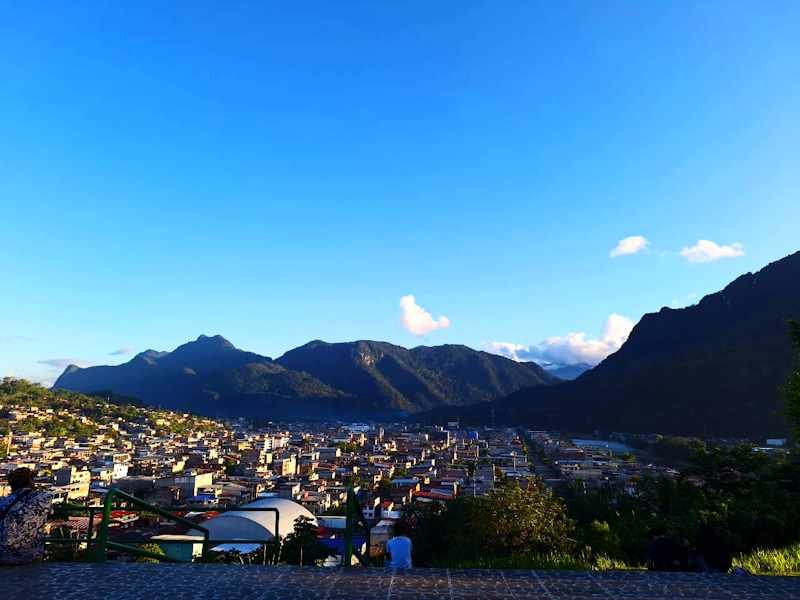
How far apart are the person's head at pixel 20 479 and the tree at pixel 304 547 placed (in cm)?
727

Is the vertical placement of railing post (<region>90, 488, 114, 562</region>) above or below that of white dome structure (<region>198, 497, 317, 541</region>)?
above

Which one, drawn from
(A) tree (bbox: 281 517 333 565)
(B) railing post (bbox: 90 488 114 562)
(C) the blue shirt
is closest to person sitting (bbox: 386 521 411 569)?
(C) the blue shirt

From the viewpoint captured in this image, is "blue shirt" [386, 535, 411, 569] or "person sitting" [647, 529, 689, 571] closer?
"person sitting" [647, 529, 689, 571]

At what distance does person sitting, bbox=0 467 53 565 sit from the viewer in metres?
4.84

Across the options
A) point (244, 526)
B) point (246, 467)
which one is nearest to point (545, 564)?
point (244, 526)

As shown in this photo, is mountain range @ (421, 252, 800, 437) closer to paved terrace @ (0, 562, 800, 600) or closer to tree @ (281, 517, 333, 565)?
tree @ (281, 517, 333, 565)

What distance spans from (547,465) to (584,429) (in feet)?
152

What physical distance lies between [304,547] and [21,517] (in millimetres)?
8812

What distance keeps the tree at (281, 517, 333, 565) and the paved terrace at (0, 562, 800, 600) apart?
22.1 ft

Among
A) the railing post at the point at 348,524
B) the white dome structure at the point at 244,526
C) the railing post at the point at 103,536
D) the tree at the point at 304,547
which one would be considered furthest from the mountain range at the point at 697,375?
the railing post at the point at 103,536

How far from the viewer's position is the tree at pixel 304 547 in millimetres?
11812

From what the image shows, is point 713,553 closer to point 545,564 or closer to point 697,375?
point 545,564

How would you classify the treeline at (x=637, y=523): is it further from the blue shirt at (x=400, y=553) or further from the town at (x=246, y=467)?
the town at (x=246, y=467)

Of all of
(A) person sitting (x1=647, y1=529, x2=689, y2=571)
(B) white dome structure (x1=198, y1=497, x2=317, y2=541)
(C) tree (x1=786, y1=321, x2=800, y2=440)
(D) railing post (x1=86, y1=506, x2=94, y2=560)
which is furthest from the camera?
(B) white dome structure (x1=198, y1=497, x2=317, y2=541)
